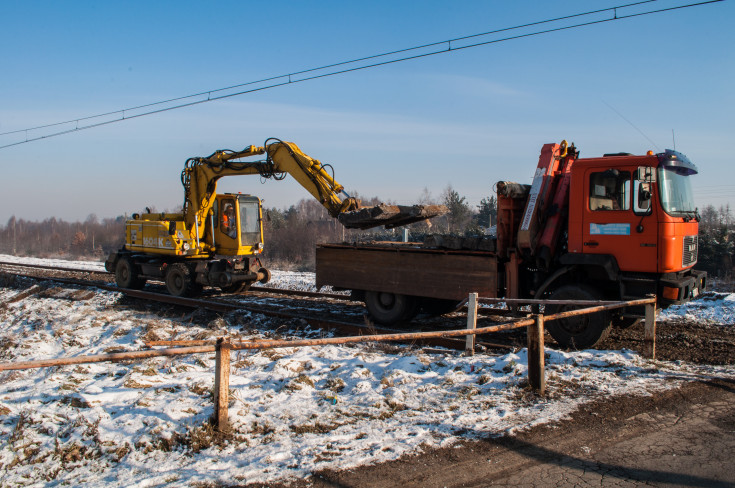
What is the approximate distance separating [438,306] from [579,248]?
11.8ft

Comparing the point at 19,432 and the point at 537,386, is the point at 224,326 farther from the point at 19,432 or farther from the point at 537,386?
the point at 537,386

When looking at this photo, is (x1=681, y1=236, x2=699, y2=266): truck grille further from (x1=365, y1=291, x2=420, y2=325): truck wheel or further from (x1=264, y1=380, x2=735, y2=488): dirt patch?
(x1=365, y1=291, x2=420, y2=325): truck wheel

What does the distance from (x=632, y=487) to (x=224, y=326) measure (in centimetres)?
854

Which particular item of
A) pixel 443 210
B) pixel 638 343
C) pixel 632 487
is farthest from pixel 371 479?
pixel 443 210

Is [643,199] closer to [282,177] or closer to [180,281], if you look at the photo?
[282,177]

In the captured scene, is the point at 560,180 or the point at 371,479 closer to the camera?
the point at 371,479

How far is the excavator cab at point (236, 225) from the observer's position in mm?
15047

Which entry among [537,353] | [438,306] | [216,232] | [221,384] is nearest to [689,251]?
[537,353]

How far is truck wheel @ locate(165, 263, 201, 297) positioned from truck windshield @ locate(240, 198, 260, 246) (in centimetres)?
170

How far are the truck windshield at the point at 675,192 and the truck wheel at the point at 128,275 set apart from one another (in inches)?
548

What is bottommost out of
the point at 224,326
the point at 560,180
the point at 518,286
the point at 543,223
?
the point at 224,326

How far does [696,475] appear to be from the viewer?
397cm

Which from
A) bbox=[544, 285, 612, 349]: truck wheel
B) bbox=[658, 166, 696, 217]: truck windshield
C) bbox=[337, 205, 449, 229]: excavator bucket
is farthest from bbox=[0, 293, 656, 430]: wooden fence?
bbox=[337, 205, 449, 229]: excavator bucket

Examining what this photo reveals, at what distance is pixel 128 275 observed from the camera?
16.0m
